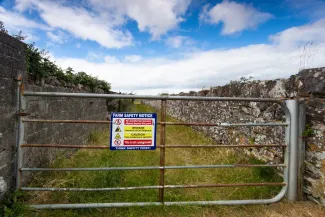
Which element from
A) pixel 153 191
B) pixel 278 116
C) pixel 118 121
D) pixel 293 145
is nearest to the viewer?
pixel 118 121

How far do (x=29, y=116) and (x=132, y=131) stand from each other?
1.81 metres

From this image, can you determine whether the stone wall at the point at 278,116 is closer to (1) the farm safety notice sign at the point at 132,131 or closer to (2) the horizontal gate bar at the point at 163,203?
(2) the horizontal gate bar at the point at 163,203

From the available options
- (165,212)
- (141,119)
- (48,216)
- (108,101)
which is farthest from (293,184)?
(108,101)

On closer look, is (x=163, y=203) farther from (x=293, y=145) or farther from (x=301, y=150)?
(x=301, y=150)

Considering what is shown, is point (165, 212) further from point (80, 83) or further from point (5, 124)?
point (80, 83)

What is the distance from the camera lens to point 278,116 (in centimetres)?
385

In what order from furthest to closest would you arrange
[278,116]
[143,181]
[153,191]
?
[278,116]
[143,181]
[153,191]

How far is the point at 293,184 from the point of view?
3.06 metres

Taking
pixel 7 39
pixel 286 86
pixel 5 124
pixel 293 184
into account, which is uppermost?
pixel 7 39

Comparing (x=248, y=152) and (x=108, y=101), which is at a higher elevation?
(x=108, y=101)

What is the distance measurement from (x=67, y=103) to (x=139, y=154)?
196 cm

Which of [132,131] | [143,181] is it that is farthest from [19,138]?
[143,181]

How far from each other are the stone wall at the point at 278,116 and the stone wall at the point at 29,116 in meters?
3.62

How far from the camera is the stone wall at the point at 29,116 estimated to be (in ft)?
8.58
